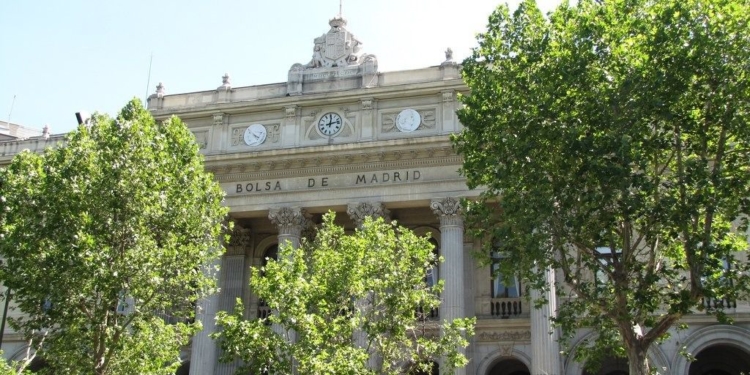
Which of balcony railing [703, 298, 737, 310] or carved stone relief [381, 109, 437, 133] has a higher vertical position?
carved stone relief [381, 109, 437, 133]

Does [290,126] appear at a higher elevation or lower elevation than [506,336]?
higher

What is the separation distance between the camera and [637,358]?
58.0 feet

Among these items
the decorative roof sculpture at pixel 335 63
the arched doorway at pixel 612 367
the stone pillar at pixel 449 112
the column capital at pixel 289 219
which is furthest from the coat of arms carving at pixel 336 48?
the arched doorway at pixel 612 367

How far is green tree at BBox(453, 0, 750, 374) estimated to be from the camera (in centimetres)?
1758

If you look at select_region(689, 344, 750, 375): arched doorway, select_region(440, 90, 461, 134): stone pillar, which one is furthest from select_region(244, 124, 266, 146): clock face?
select_region(689, 344, 750, 375): arched doorway

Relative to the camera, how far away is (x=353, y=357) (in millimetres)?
20109

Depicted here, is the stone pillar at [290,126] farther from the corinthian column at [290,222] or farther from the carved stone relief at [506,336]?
the carved stone relief at [506,336]

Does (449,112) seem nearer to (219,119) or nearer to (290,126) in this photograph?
(290,126)

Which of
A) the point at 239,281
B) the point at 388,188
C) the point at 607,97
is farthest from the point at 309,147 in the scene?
the point at 607,97

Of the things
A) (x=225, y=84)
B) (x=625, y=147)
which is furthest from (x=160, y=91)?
(x=625, y=147)

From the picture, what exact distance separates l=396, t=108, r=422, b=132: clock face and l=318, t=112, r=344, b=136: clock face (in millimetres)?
2365

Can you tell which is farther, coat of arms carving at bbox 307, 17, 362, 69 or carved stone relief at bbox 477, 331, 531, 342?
coat of arms carving at bbox 307, 17, 362, 69

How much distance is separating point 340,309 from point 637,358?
741 cm

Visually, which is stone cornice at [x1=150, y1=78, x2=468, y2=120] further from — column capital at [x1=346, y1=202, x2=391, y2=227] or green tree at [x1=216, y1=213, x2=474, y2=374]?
green tree at [x1=216, y1=213, x2=474, y2=374]
